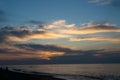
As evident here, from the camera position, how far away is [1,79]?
102ft

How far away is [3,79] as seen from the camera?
3112 cm

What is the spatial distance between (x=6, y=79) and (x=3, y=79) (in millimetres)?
486

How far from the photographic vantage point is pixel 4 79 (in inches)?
1230

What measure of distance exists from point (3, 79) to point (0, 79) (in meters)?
0.74

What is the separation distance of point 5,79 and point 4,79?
16 centimetres

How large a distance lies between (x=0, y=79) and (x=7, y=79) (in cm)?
128

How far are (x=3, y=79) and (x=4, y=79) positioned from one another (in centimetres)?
16

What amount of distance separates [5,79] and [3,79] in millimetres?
323

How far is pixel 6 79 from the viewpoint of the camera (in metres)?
31.5

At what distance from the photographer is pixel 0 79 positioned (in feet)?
99.8

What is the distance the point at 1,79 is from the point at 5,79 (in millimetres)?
589

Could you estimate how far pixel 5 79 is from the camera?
31.4 metres

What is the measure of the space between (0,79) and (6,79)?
3.96 ft
